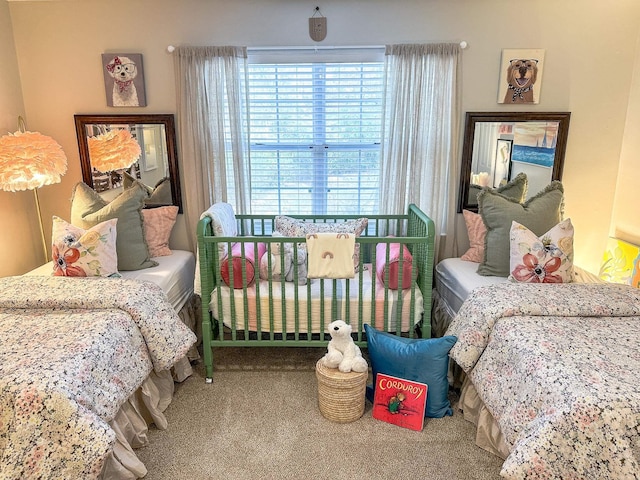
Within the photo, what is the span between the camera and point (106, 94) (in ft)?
9.63

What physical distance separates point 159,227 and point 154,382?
1070 mm

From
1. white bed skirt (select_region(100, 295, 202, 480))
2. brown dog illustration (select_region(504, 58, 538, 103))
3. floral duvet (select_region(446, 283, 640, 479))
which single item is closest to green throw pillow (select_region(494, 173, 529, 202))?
brown dog illustration (select_region(504, 58, 538, 103))

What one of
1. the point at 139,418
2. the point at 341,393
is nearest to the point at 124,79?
the point at 139,418

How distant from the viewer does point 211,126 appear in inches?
115

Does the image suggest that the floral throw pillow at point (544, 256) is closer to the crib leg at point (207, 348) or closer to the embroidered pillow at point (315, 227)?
the embroidered pillow at point (315, 227)

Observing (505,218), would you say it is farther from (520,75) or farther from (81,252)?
(81,252)

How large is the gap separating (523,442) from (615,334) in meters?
0.70

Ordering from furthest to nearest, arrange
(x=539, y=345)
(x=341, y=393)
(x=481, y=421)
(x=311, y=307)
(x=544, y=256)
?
(x=311, y=307) → (x=544, y=256) → (x=341, y=393) → (x=481, y=421) → (x=539, y=345)

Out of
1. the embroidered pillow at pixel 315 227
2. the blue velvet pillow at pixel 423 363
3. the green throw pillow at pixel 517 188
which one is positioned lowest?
the blue velvet pillow at pixel 423 363

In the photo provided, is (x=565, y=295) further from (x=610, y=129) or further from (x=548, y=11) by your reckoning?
(x=548, y=11)

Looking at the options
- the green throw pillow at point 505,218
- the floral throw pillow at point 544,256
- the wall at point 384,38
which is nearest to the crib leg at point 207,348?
the wall at point 384,38

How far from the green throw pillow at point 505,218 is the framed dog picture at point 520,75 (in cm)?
64

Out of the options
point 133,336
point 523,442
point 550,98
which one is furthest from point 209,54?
point 523,442

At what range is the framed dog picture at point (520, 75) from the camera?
2.80m
